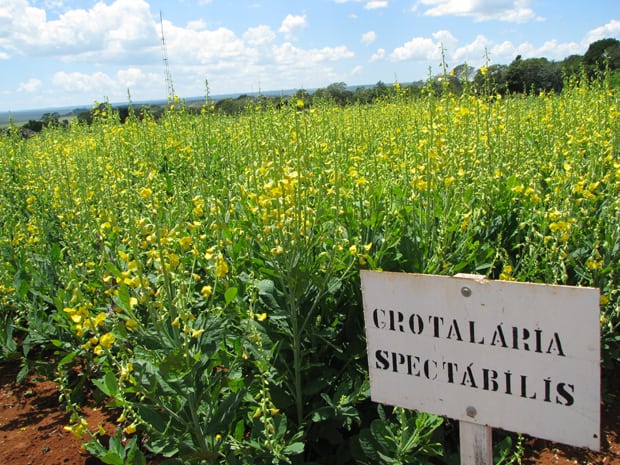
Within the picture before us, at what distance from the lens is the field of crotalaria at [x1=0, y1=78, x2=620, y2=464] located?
6.08 feet

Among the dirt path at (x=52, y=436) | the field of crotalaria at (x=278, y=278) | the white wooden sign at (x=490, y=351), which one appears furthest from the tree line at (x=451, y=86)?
the dirt path at (x=52, y=436)

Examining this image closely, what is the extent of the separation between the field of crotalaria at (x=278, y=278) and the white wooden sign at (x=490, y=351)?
0.46m

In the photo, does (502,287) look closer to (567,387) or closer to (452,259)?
(567,387)

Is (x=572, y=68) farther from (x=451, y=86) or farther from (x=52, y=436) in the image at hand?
(x=52, y=436)

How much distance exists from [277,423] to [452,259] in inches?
48.5

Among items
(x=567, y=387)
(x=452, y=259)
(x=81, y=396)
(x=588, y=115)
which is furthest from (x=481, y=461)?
(x=588, y=115)

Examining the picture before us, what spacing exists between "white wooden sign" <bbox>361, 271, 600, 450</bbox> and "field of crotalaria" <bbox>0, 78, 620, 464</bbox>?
1.52ft

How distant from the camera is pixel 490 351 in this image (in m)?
1.37

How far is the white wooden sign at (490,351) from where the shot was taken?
1.25 meters

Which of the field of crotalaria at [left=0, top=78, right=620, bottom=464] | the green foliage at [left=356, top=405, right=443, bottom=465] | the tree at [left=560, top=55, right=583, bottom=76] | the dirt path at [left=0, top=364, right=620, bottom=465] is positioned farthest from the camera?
the tree at [left=560, top=55, right=583, bottom=76]

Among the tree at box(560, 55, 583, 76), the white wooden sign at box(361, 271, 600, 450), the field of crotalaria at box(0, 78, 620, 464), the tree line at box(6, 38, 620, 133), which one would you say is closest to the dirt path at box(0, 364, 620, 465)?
the field of crotalaria at box(0, 78, 620, 464)

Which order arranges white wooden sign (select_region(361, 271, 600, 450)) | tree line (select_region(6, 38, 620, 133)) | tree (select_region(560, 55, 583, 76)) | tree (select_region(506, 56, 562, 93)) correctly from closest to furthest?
white wooden sign (select_region(361, 271, 600, 450)) → tree line (select_region(6, 38, 620, 133)) → tree (select_region(560, 55, 583, 76)) → tree (select_region(506, 56, 562, 93))

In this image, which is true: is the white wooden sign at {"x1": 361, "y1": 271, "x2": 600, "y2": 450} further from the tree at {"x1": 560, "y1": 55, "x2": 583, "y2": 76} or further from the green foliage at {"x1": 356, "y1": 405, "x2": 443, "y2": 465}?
the tree at {"x1": 560, "y1": 55, "x2": 583, "y2": 76}

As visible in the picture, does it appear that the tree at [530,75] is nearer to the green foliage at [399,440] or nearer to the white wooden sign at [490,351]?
the green foliage at [399,440]
